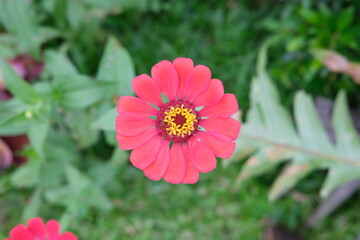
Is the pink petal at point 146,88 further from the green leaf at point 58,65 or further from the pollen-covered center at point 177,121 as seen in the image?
the green leaf at point 58,65

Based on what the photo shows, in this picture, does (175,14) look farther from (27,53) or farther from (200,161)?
(200,161)

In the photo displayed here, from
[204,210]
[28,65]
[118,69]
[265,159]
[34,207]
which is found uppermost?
[118,69]

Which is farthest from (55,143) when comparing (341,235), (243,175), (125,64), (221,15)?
(341,235)

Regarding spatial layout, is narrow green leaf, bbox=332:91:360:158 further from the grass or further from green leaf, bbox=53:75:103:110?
green leaf, bbox=53:75:103:110

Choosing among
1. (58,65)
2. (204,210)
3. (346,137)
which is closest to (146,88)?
(58,65)

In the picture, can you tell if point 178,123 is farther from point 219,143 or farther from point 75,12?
point 75,12

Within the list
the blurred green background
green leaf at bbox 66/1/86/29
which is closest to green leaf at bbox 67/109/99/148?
the blurred green background

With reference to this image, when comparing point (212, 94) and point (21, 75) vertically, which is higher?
point (212, 94)
